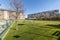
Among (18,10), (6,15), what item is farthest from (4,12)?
(18,10)

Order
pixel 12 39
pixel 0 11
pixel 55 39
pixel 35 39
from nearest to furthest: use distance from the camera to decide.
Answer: pixel 55 39 < pixel 35 39 < pixel 12 39 < pixel 0 11

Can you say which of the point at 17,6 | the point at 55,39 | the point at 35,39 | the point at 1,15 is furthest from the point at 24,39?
the point at 1,15

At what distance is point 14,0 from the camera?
15766 mm

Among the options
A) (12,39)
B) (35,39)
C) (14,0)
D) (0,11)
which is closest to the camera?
(35,39)

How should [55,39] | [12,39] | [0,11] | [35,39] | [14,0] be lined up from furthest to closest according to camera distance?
[0,11]
[14,0]
[12,39]
[35,39]
[55,39]

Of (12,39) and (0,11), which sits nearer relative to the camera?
(12,39)

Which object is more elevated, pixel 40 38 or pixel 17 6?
pixel 17 6

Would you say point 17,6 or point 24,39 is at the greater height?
point 17,6

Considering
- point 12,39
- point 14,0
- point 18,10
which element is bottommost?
point 12,39

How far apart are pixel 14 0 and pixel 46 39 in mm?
8995

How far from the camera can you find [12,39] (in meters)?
11.1

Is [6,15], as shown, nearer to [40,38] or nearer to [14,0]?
[14,0]

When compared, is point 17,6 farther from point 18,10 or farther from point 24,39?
point 24,39

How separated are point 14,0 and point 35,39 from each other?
27.2 ft
